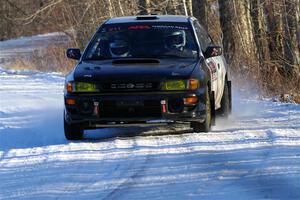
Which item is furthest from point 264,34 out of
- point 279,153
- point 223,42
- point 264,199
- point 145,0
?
point 264,199

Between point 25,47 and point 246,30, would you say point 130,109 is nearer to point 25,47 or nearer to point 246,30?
point 246,30

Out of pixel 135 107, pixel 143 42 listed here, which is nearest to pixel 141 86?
pixel 135 107

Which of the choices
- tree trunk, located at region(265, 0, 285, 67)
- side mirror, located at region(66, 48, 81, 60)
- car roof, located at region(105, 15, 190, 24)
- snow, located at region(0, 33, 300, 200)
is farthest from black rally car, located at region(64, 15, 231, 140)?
tree trunk, located at region(265, 0, 285, 67)

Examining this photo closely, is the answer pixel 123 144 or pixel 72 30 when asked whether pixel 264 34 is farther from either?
pixel 123 144

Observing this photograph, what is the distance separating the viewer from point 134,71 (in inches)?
349

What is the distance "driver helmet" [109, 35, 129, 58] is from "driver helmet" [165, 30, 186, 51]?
1.78 feet

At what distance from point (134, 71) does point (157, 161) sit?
167 centimetres

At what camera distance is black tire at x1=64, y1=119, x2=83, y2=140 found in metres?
9.05

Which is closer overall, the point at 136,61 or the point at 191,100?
the point at 191,100

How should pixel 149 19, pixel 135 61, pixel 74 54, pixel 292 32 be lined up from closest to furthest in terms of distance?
1. pixel 135 61
2. pixel 74 54
3. pixel 149 19
4. pixel 292 32

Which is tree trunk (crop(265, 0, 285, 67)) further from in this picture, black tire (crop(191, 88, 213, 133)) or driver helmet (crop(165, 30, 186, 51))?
black tire (crop(191, 88, 213, 133))

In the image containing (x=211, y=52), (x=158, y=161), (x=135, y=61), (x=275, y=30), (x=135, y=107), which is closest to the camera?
(x=158, y=161)

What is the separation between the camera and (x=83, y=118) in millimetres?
8820

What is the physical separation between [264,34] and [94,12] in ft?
24.6
